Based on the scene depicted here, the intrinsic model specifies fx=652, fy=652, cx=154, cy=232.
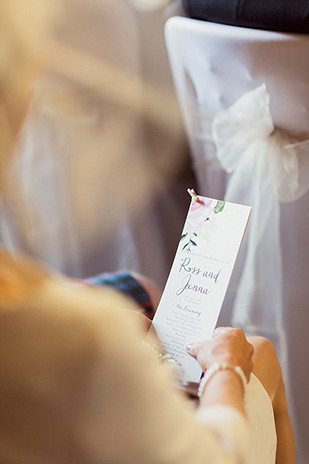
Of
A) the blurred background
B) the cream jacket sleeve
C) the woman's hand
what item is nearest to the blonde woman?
the cream jacket sleeve

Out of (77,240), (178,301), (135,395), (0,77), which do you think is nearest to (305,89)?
(178,301)

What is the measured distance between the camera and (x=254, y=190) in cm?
107

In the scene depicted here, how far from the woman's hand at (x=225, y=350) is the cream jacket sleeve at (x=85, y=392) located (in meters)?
0.14

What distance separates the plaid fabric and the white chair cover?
0.65 feet

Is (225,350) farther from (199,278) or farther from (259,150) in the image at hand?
(259,150)

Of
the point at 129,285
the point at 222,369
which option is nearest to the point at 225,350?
the point at 222,369

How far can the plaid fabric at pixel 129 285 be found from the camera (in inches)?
41.4

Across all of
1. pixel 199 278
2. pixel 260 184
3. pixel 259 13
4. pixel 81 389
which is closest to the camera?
pixel 81 389

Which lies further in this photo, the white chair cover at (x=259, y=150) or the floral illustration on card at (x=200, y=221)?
the white chair cover at (x=259, y=150)

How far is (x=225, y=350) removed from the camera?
0.68 metres

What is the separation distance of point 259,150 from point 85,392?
0.64 metres

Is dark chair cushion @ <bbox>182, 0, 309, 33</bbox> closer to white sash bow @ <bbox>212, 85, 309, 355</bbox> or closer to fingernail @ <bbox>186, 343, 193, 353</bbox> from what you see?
white sash bow @ <bbox>212, 85, 309, 355</bbox>

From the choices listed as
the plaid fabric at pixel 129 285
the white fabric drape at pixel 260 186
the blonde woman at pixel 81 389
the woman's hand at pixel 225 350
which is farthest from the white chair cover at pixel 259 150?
the blonde woman at pixel 81 389

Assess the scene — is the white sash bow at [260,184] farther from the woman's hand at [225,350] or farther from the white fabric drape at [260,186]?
the woman's hand at [225,350]
